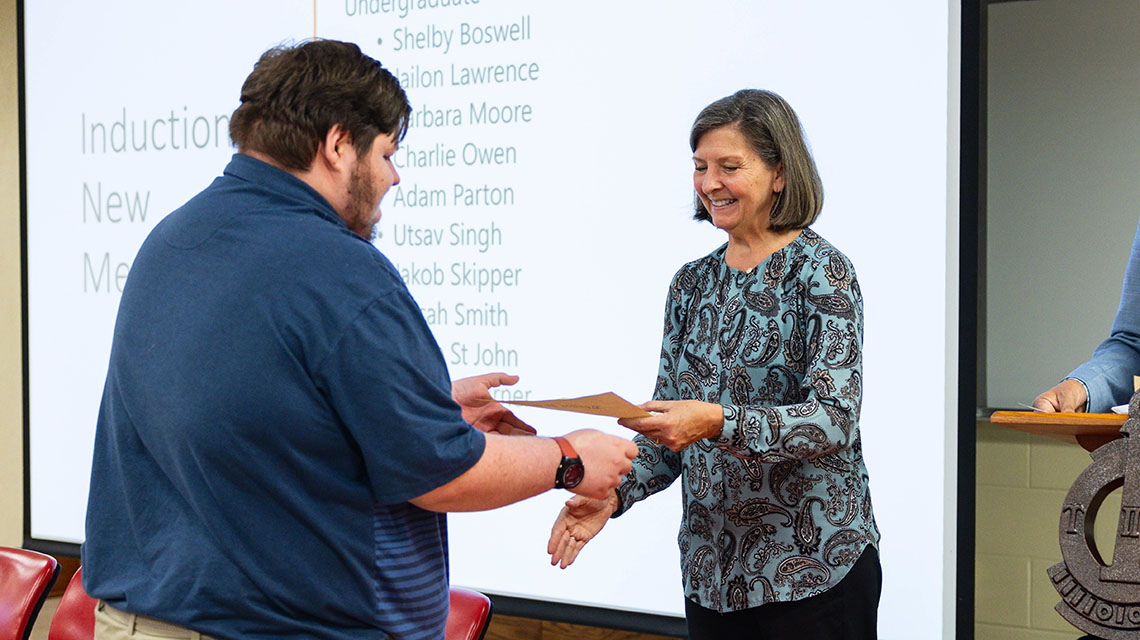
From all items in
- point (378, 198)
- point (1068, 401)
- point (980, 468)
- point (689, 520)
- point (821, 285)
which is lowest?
point (980, 468)


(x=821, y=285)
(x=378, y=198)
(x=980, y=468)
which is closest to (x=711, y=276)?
(x=821, y=285)

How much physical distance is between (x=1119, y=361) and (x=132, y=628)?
1.38 metres

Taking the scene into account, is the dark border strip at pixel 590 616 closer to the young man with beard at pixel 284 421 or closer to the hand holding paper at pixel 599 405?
the hand holding paper at pixel 599 405

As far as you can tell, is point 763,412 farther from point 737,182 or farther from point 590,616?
point 590,616

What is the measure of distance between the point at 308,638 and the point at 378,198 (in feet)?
2.06

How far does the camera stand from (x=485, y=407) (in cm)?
196

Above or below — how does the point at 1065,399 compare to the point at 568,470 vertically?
above

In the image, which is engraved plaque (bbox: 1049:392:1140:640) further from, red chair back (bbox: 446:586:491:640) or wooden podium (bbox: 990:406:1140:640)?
red chair back (bbox: 446:586:491:640)

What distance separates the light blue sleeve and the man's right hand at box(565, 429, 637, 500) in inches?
24.8

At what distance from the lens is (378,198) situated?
1.59 m

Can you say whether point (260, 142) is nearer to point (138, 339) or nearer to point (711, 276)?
point (138, 339)

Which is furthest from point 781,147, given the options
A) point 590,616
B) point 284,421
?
point 590,616

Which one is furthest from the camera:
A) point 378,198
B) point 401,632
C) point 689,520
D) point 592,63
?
point 592,63

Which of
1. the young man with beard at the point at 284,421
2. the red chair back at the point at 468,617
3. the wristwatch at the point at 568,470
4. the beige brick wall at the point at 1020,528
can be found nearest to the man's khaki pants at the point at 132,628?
the young man with beard at the point at 284,421
